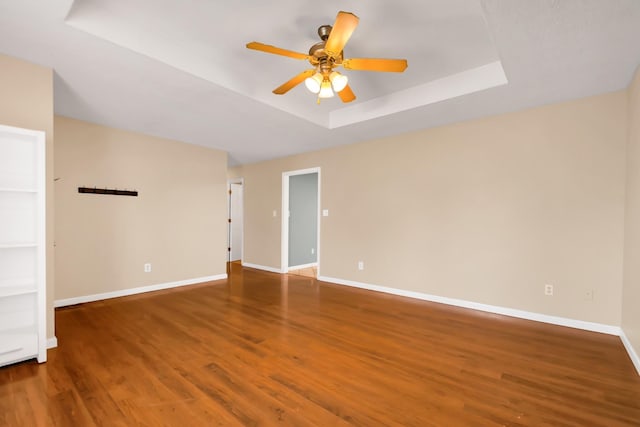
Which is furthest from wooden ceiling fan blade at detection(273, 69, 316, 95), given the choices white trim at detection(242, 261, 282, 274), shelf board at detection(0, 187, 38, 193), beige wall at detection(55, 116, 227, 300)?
white trim at detection(242, 261, 282, 274)

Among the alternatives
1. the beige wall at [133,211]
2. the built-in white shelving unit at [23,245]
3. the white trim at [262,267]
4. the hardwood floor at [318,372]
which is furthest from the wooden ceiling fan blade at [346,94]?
the white trim at [262,267]

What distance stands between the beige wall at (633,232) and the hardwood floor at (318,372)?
0.92 ft

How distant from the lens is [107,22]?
6.60 ft

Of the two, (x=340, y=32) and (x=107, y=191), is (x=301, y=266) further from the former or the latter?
(x=340, y=32)

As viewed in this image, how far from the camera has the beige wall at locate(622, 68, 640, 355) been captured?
7.42ft

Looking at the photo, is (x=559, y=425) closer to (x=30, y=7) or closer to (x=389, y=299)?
(x=389, y=299)

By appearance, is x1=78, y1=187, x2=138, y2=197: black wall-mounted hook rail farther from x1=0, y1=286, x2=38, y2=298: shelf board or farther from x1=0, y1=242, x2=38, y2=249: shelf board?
x1=0, y1=286, x2=38, y2=298: shelf board

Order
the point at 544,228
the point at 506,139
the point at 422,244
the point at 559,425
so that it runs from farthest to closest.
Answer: the point at 422,244
the point at 506,139
the point at 544,228
the point at 559,425

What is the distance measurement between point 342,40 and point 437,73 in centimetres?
142

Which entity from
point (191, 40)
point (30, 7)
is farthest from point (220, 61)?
point (30, 7)

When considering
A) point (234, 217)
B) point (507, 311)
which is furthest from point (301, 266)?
point (507, 311)

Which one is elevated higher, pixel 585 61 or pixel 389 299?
pixel 585 61

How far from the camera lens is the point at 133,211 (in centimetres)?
418

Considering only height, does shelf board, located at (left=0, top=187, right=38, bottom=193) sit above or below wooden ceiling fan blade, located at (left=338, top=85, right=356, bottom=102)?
below
